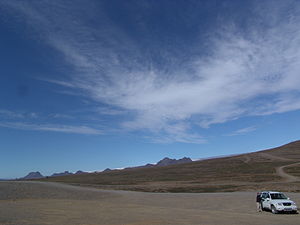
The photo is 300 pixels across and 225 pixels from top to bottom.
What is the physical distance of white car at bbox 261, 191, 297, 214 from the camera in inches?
922

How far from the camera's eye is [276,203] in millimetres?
24047

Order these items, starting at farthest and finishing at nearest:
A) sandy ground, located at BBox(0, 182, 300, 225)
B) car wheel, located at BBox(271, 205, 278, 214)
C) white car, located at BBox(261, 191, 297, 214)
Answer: car wheel, located at BBox(271, 205, 278, 214)
white car, located at BBox(261, 191, 297, 214)
sandy ground, located at BBox(0, 182, 300, 225)

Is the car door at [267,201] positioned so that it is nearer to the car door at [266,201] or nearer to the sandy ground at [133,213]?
the car door at [266,201]

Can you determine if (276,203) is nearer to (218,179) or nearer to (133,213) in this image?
(133,213)

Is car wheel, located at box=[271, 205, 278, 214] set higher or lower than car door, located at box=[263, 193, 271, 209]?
lower

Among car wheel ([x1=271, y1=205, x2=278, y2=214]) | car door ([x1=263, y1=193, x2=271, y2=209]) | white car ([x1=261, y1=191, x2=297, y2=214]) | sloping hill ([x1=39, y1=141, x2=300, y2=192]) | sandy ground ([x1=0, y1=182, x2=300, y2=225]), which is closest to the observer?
sandy ground ([x1=0, y1=182, x2=300, y2=225])

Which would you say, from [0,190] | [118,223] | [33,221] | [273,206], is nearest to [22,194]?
[0,190]

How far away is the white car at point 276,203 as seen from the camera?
23406 millimetres

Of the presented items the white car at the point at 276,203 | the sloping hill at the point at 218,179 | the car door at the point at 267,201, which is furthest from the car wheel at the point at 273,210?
the sloping hill at the point at 218,179

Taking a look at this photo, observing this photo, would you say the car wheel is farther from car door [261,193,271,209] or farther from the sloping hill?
the sloping hill

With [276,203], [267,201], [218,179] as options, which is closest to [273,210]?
[276,203]

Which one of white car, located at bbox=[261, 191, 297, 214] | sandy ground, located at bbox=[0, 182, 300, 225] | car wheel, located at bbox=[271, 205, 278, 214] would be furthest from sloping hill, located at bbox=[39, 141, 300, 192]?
car wheel, located at bbox=[271, 205, 278, 214]

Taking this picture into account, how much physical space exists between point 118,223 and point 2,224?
631cm


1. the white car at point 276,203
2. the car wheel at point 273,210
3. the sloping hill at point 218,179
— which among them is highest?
the sloping hill at point 218,179
